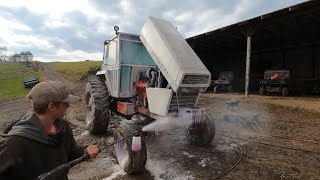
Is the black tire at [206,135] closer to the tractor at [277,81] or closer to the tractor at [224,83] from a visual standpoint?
the tractor at [277,81]

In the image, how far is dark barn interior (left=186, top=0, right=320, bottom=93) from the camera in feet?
45.4

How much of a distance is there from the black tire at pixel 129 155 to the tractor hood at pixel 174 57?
1.21 meters

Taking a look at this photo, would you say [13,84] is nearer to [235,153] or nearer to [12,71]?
[12,71]

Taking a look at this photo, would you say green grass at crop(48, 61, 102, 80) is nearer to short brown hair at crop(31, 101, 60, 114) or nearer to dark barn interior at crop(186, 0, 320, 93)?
dark barn interior at crop(186, 0, 320, 93)

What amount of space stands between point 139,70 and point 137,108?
1.06 meters

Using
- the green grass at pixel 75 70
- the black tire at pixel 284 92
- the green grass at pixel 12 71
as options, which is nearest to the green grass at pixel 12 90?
the green grass at pixel 75 70

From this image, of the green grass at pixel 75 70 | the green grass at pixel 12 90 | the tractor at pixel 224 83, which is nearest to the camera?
the tractor at pixel 224 83

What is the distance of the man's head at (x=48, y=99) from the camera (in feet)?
7.21

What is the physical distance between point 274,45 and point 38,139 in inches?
938

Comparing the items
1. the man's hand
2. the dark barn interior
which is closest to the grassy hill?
the dark barn interior

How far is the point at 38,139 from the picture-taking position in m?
2.11

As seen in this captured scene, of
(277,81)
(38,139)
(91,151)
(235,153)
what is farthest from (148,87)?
(277,81)

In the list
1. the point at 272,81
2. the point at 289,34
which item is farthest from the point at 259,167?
the point at 289,34

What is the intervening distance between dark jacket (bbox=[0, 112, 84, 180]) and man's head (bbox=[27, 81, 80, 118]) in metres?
0.09
